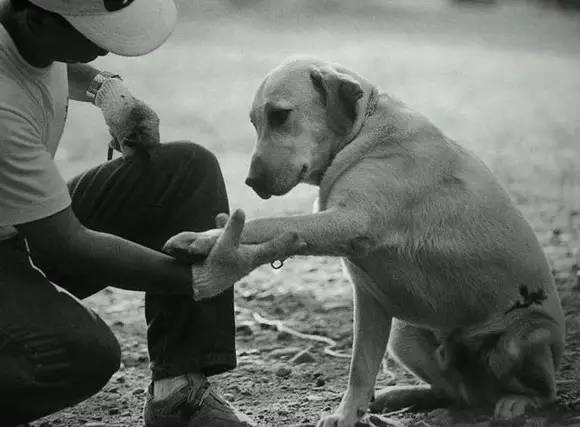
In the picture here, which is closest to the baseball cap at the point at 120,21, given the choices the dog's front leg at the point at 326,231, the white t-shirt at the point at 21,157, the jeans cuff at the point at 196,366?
the white t-shirt at the point at 21,157

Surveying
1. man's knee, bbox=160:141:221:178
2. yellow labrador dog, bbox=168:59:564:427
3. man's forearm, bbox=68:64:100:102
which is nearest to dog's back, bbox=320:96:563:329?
yellow labrador dog, bbox=168:59:564:427

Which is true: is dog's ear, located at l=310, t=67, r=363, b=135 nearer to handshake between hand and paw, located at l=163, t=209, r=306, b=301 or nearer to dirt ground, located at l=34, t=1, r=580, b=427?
handshake between hand and paw, located at l=163, t=209, r=306, b=301

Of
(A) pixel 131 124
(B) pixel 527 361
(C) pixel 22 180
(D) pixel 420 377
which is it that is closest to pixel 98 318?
(C) pixel 22 180

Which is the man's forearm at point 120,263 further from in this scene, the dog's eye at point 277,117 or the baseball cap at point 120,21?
the dog's eye at point 277,117

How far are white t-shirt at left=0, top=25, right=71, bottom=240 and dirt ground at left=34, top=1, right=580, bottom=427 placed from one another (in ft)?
3.63

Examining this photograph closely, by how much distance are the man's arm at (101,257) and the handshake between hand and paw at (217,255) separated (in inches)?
1.5

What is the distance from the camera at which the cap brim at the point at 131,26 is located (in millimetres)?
2770

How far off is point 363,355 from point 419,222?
21.4 inches

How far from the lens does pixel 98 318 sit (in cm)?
316

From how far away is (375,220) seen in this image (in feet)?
10.9

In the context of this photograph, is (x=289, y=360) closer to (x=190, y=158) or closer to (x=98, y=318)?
(x=190, y=158)

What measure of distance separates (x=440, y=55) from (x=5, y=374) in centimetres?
1011

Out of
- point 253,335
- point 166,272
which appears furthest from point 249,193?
point 166,272

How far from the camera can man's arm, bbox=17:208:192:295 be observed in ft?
9.39
